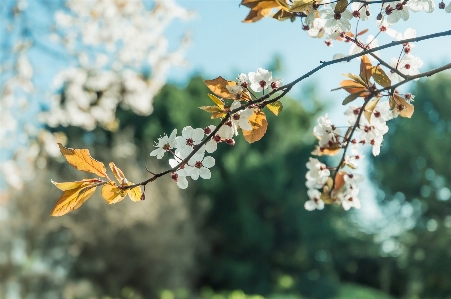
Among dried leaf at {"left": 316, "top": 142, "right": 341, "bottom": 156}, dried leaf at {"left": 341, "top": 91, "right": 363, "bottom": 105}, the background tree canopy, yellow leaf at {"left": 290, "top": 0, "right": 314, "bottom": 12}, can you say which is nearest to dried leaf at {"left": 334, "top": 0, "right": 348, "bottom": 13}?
yellow leaf at {"left": 290, "top": 0, "right": 314, "bottom": 12}

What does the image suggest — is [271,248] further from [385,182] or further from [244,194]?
[385,182]

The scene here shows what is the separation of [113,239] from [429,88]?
766cm

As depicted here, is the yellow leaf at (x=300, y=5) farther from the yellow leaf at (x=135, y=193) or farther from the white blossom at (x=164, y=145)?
the yellow leaf at (x=135, y=193)

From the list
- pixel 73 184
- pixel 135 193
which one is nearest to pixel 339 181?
A: pixel 135 193

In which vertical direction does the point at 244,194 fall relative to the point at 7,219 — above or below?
above

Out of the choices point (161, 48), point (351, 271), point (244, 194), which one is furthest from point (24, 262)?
point (351, 271)

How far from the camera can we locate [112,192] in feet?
2.53

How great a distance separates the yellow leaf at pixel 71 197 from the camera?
74cm

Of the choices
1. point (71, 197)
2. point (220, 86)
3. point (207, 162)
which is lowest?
point (71, 197)

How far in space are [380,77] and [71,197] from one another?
1.88 feet

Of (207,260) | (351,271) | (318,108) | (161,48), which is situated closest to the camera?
(161,48)

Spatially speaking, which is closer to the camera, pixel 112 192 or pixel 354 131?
pixel 112 192

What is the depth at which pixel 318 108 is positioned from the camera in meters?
11.5

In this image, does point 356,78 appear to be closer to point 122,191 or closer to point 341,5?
point 341,5
